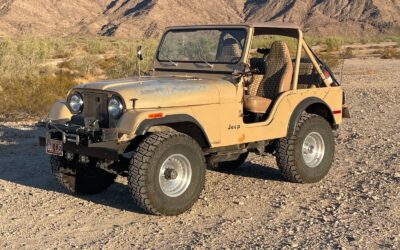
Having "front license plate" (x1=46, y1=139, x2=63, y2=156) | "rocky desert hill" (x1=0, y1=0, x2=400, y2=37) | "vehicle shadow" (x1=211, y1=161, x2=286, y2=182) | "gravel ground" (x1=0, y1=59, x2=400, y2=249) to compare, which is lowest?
"gravel ground" (x1=0, y1=59, x2=400, y2=249)

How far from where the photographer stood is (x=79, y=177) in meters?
7.06

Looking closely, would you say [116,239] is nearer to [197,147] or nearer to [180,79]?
[197,147]

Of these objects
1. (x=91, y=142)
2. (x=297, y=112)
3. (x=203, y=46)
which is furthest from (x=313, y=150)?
(x=91, y=142)

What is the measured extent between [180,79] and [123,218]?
1752 mm

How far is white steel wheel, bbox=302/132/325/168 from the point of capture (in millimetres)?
7656

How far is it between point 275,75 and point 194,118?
1.81 m

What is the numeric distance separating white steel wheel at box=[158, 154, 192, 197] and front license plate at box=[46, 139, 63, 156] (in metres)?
1.12

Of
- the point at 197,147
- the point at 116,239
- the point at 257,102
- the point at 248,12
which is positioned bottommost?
the point at 116,239

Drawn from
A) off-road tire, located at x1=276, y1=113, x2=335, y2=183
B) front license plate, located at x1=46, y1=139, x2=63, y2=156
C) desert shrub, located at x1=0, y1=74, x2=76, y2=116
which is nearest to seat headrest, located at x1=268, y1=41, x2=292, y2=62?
off-road tire, located at x1=276, y1=113, x2=335, y2=183

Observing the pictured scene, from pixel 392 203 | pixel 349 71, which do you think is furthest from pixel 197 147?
pixel 349 71

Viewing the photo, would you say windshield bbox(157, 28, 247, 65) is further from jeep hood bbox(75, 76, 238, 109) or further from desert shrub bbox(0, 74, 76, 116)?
desert shrub bbox(0, 74, 76, 116)

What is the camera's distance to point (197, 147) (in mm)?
6223

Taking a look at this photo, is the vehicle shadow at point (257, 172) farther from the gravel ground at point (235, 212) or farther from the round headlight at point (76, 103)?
the round headlight at point (76, 103)

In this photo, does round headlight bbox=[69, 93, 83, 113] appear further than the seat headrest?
No
